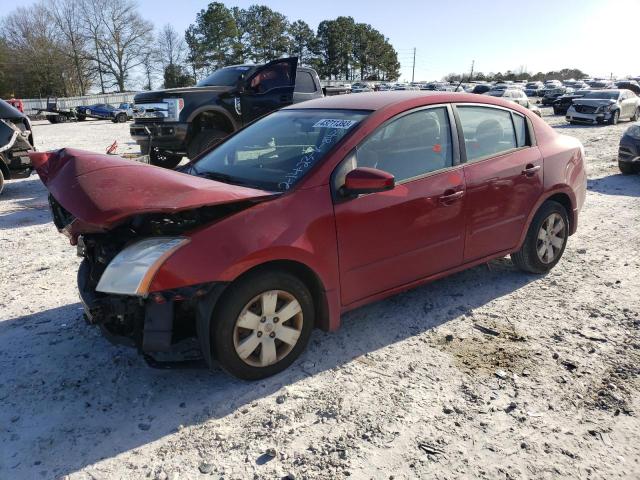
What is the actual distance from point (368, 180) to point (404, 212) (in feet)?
1.71

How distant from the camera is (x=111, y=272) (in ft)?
8.86

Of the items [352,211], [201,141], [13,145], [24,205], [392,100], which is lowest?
[24,205]

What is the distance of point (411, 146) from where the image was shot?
360 cm

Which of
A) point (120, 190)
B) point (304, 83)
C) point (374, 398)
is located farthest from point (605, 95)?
point (120, 190)

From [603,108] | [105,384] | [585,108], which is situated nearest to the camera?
[105,384]

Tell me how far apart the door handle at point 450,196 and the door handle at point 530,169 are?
2.69 feet

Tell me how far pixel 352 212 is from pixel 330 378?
105 cm

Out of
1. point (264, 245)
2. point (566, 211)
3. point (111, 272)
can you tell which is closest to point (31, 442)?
point (111, 272)

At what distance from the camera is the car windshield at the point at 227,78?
31.0ft

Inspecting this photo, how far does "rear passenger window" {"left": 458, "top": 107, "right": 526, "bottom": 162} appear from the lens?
154 inches

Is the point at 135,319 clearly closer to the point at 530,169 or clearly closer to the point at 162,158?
Answer: the point at 530,169

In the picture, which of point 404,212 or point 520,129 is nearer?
point 404,212

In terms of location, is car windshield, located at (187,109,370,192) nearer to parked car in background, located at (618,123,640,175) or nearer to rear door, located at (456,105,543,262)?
rear door, located at (456,105,543,262)

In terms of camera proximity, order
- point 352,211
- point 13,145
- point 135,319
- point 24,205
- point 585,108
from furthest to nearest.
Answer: point 585,108, point 13,145, point 24,205, point 352,211, point 135,319
